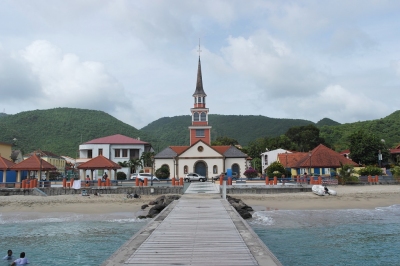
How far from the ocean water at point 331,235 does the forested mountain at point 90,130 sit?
62.2m

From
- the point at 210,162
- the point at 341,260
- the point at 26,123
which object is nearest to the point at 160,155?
the point at 210,162

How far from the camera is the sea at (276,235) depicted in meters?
14.7

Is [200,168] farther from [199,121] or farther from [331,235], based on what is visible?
[331,235]

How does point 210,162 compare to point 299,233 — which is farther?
point 210,162

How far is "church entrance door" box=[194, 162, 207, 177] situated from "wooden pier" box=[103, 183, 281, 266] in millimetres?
41678

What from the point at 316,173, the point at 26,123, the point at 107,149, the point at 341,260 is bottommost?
the point at 341,260

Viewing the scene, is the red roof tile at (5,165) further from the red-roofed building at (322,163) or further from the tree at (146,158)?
the red-roofed building at (322,163)

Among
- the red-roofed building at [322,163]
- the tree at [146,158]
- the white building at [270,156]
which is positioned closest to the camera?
the red-roofed building at [322,163]

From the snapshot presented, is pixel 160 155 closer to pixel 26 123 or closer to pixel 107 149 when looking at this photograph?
pixel 107 149

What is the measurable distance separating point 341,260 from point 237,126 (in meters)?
144

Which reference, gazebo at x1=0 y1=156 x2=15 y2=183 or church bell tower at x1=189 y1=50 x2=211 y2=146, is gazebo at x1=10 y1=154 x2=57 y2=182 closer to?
gazebo at x1=0 y1=156 x2=15 y2=183

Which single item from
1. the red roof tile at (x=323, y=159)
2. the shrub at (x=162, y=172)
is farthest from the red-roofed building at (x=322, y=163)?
the shrub at (x=162, y=172)

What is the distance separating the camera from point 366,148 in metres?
63.8

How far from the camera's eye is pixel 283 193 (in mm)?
37969
